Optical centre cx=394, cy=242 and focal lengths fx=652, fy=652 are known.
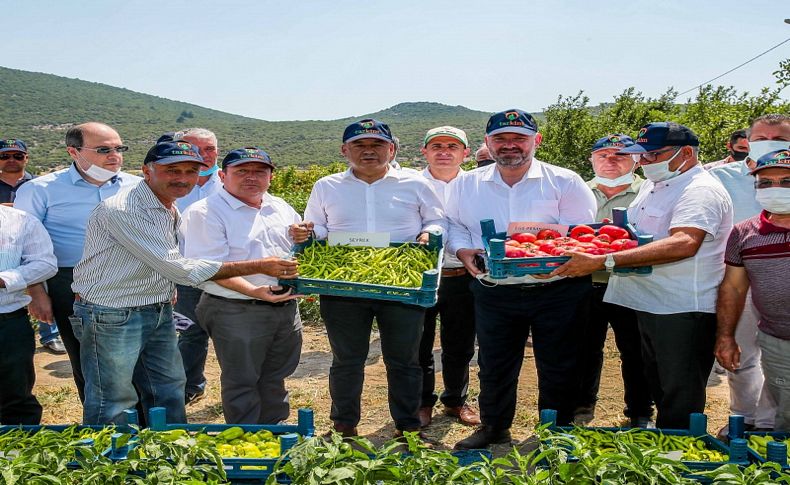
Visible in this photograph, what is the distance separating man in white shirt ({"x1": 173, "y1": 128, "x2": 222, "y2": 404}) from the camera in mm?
6324

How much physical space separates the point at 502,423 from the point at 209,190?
378 centimetres

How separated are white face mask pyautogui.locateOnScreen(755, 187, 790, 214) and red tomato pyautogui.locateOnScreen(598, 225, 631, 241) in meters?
0.81

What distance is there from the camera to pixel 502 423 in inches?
201

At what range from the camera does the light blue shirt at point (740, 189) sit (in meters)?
5.52

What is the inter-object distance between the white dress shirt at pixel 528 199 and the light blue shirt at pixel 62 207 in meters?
2.96

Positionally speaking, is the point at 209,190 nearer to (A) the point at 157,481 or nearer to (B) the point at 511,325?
(B) the point at 511,325

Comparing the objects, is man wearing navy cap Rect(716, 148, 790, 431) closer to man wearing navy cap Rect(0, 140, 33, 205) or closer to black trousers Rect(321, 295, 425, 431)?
black trousers Rect(321, 295, 425, 431)

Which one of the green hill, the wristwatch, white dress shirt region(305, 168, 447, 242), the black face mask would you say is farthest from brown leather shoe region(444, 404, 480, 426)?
the green hill

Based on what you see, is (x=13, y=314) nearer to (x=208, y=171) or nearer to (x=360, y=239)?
(x=360, y=239)

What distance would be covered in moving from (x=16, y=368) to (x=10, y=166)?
12.7 ft

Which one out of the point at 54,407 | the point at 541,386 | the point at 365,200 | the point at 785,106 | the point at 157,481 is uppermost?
the point at 785,106

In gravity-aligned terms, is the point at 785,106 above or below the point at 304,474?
above

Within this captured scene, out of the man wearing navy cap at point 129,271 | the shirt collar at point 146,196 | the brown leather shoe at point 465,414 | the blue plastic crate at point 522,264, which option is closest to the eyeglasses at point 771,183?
the blue plastic crate at point 522,264

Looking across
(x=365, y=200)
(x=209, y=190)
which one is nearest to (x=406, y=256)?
(x=365, y=200)
